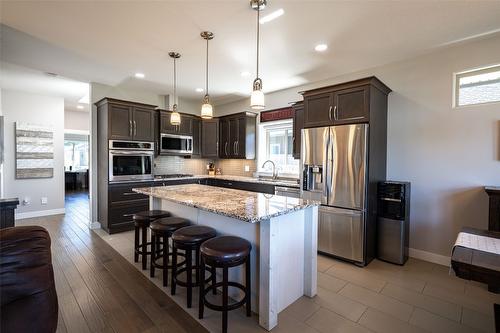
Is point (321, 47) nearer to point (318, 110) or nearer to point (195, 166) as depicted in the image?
point (318, 110)

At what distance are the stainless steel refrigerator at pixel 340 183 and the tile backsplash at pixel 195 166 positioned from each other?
2.18 meters

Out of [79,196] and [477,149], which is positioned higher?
[477,149]

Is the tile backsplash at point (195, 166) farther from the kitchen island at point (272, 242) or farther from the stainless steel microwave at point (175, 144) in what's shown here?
the kitchen island at point (272, 242)

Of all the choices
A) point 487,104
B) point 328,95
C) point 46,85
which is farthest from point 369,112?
point 46,85

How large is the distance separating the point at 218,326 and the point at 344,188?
2.23 metres

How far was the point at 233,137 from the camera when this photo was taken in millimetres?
5449

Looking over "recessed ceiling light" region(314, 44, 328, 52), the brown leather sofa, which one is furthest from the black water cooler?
the brown leather sofa

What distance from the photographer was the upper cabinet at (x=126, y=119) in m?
4.24

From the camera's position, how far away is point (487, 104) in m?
2.85

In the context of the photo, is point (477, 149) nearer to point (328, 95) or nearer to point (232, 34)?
point (328, 95)

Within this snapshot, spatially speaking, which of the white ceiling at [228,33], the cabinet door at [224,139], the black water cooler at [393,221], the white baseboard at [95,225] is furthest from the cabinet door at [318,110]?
the white baseboard at [95,225]

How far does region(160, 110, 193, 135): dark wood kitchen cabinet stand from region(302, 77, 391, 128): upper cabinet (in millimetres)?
3015

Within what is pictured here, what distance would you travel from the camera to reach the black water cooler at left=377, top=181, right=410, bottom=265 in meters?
3.11

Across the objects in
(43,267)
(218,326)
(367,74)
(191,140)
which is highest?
(367,74)
